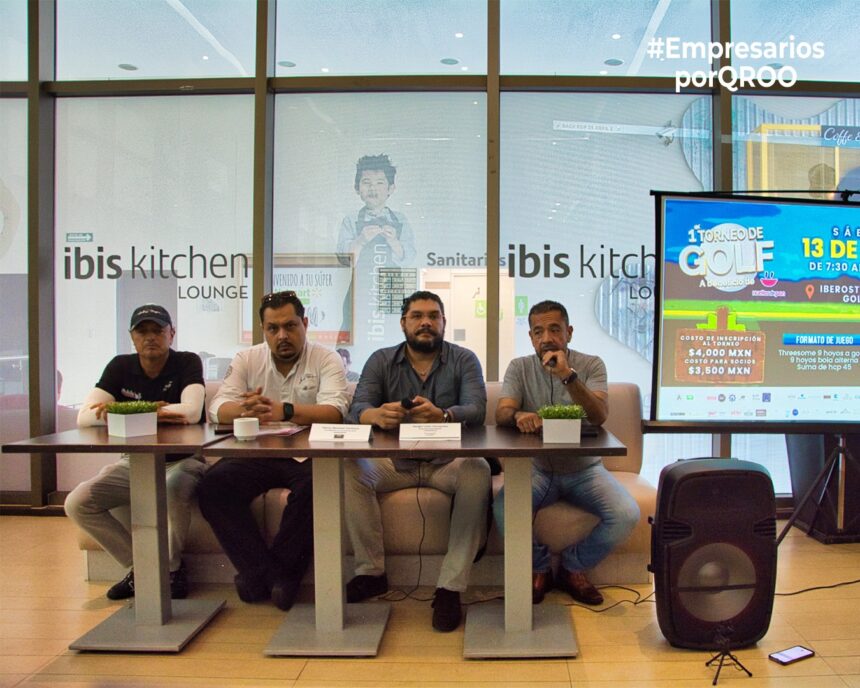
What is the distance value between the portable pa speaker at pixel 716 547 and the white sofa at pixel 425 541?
0.56 m

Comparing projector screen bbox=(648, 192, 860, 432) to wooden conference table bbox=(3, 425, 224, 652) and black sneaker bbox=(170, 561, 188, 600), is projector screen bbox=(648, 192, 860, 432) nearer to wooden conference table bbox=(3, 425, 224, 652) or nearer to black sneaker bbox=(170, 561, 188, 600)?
wooden conference table bbox=(3, 425, 224, 652)

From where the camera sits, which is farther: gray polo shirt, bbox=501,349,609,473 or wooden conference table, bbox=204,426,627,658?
gray polo shirt, bbox=501,349,609,473

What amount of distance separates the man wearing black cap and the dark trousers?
187 mm

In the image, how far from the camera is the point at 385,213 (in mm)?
4090

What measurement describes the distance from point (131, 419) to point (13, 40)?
125 inches

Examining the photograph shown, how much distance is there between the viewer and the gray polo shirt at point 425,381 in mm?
2905

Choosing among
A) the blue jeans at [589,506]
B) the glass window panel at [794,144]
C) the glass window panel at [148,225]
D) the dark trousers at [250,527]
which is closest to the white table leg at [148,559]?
the dark trousers at [250,527]

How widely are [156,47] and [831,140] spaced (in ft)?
13.9

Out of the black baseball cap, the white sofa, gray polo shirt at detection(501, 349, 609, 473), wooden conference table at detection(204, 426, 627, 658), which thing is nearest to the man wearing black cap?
the black baseball cap

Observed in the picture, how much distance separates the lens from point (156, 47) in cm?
412

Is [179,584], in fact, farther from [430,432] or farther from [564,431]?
[564,431]

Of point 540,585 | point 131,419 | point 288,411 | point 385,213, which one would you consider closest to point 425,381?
point 288,411

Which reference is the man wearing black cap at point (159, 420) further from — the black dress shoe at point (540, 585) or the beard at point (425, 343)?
the black dress shoe at point (540, 585)

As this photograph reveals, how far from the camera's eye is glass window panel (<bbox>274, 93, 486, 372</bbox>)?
13.3 feet
